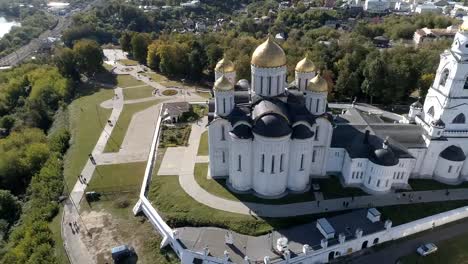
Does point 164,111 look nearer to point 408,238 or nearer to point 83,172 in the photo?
point 83,172

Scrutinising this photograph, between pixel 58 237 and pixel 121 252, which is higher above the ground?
pixel 121 252

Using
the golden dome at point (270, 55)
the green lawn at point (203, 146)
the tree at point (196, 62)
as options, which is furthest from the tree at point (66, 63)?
the golden dome at point (270, 55)

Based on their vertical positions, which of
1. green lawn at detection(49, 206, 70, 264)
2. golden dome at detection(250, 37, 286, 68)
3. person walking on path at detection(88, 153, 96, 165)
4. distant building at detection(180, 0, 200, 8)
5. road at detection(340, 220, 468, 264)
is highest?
golden dome at detection(250, 37, 286, 68)

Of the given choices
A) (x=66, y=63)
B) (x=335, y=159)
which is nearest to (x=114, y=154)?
(x=335, y=159)

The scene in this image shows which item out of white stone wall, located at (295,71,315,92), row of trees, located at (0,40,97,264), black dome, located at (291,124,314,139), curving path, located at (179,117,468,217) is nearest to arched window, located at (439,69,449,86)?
curving path, located at (179,117,468,217)

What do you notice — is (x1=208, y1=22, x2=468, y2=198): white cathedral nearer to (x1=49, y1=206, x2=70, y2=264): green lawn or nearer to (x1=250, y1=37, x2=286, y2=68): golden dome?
(x1=250, y1=37, x2=286, y2=68): golden dome

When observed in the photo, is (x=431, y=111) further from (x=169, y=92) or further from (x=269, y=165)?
(x=169, y=92)

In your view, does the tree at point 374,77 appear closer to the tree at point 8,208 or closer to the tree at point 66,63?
the tree at point 8,208
